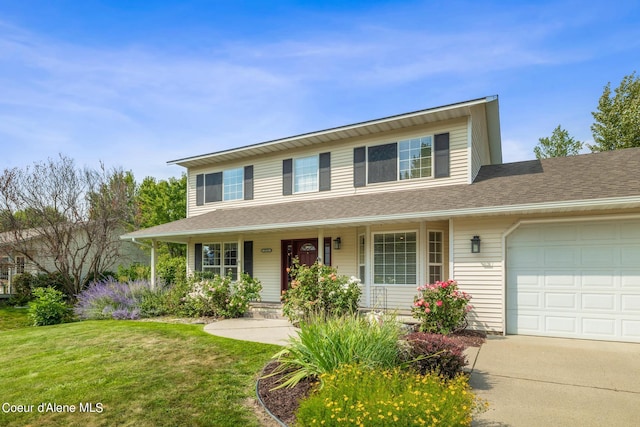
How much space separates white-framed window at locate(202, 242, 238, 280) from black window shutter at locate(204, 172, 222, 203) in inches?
70.5

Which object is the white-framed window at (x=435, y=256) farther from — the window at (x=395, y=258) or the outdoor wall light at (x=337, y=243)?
the outdoor wall light at (x=337, y=243)

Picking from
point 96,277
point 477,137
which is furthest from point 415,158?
point 96,277

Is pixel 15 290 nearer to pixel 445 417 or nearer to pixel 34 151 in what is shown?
pixel 34 151

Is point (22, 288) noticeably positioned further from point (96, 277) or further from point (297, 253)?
point (297, 253)

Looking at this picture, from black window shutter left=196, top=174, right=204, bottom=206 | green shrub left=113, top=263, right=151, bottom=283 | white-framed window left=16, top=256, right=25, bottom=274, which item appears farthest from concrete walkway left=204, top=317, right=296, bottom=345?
white-framed window left=16, top=256, right=25, bottom=274

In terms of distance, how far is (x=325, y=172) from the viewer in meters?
12.1

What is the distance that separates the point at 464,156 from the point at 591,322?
460 centimetres

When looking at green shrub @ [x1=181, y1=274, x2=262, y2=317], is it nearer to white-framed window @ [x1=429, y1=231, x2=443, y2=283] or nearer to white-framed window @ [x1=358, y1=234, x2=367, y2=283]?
white-framed window @ [x1=358, y1=234, x2=367, y2=283]

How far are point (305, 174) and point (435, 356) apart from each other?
875cm

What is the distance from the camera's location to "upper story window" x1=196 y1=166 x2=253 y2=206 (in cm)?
1364

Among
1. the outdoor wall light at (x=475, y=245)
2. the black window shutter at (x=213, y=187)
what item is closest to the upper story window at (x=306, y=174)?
the black window shutter at (x=213, y=187)

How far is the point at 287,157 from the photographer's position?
12.8m

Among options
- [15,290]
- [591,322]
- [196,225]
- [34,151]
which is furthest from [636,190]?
[15,290]

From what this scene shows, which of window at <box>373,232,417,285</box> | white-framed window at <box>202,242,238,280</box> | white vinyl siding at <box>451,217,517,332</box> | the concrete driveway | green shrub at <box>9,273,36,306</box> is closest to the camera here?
the concrete driveway
